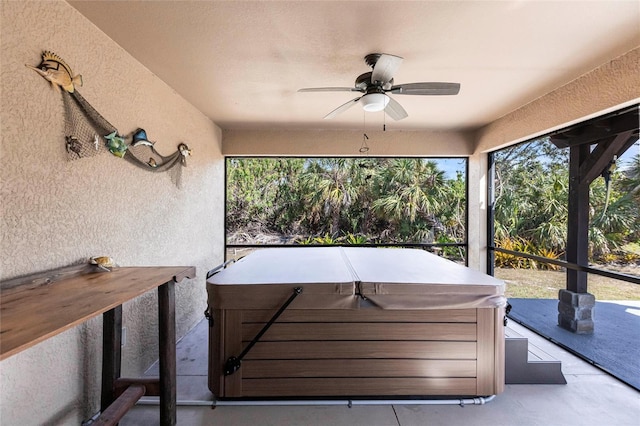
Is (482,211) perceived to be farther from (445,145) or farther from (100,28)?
(100,28)

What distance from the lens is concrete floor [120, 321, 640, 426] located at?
1890 millimetres

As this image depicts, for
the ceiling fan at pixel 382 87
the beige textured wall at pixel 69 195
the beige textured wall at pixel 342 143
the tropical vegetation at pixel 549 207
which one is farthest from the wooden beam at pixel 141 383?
the tropical vegetation at pixel 549 207

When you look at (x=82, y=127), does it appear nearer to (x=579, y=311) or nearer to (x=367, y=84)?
(x=367, y=84)

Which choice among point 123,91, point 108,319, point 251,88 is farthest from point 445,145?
point 108,319

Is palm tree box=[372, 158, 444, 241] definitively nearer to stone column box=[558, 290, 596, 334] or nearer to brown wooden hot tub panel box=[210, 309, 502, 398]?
stone column box=[558, 290, 596, 334]

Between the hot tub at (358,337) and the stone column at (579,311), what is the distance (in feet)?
5.99

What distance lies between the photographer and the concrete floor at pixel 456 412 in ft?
6.20

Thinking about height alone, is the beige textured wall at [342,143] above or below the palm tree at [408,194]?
above

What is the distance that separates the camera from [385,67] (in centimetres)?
203

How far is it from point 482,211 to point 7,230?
193 inches

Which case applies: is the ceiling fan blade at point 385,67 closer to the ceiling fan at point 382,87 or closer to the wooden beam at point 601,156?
the ceiling fan at point 382,87

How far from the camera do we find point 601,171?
2.84 m

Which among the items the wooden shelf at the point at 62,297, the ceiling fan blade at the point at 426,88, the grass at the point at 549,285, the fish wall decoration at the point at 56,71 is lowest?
the grass at the point at 549,285

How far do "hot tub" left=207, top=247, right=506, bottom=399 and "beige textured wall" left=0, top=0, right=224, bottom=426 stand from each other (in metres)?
0.76
